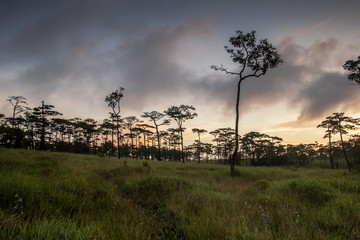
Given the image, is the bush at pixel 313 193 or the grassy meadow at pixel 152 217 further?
the bush at pixel 313 193

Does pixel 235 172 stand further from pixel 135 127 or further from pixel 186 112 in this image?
pixel 135 127

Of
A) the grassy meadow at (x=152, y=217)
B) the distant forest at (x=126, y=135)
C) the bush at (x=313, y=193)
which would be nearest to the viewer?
the grassy meadow at (x=152, y=217)

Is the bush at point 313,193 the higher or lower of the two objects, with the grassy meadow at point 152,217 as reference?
lower

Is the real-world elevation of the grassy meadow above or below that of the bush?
above

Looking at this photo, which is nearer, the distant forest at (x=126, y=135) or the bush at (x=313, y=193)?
the bush at (x=313, y=193)

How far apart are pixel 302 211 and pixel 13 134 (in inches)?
2533

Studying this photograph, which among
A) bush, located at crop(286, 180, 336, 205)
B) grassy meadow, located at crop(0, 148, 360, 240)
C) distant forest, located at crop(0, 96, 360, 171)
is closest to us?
grassy meadow, located at crop(0, 148, 360, 240)

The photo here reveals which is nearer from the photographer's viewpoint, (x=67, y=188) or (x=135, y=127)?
(x=67, y=188)

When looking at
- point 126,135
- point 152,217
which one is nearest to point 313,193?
point 152,217

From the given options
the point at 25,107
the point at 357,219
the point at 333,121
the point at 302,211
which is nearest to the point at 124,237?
the point at 302,211

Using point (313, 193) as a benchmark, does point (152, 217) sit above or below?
above

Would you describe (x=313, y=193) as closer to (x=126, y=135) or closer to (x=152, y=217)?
(x=152, y=217)

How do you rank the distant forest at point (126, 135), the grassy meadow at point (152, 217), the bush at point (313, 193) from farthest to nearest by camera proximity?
the distant forest at point (126, 135) → the bush at point (313, 193) → the grassy meadow at point (152, 217)

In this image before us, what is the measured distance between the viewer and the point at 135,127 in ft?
181
